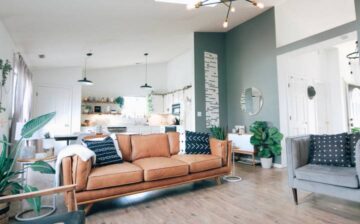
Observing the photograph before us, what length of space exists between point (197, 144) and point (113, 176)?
63.8 inches

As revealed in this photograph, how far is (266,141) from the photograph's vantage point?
4.82m

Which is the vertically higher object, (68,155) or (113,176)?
(68,155)

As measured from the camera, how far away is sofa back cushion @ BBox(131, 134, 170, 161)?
3373 mm

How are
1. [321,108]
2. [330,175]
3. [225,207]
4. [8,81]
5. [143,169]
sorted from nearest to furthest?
1. [330,175]
2. [225,207]
3. [143,169]
4. [8,81]
5. [321,108]

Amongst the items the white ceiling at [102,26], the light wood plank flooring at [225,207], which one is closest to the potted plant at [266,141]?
the light wood plank flooring at [225,207]

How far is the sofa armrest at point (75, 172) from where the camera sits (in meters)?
2.30

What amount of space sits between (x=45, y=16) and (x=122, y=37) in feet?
6.01

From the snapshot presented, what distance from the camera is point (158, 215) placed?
93.8 inches

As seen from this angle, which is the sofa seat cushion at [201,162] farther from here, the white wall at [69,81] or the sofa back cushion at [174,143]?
the white wall at [69,81]

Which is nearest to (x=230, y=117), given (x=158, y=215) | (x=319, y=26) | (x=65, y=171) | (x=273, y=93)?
(x=273, y=93)

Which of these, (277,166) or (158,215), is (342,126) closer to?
(277,166)

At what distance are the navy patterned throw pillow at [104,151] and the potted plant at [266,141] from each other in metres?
3.19

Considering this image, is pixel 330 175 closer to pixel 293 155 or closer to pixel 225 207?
pixel 293 155

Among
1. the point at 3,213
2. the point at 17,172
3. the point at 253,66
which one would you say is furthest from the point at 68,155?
the point at 253,66
